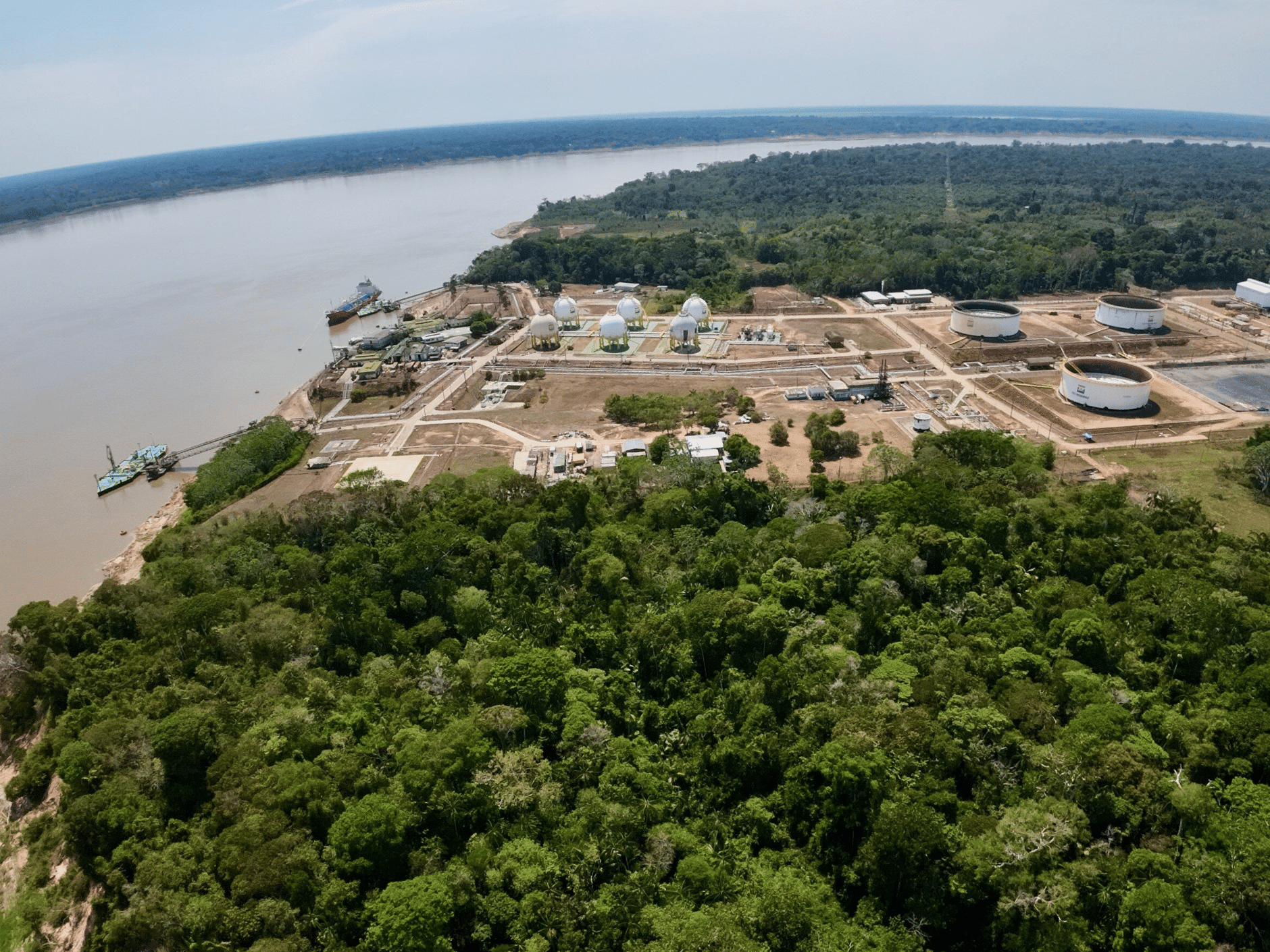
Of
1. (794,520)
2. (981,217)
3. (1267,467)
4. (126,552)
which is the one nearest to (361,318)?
(126,552)

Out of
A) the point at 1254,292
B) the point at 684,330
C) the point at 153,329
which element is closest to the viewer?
the point at 684,330

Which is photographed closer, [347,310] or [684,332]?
[684,332]

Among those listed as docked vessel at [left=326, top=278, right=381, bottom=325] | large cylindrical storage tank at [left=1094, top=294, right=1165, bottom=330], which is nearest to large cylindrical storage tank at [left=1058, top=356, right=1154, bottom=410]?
large cylindrical storage tank at [left=1094, top=294, right=1165, bottom=330]

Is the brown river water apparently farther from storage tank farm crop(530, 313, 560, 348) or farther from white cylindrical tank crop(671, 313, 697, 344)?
white cylindrical tank crop(671, 313, 697, 344)

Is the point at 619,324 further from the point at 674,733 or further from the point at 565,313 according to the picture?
the point at 674,733

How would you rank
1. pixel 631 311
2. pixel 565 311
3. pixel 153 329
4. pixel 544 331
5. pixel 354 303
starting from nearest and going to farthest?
pixel 544 331 < pixel 631 311 < pixel 565 311 < pixel 153 329 < pixel 354 303

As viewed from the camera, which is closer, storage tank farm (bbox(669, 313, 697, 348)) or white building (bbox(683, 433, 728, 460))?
white building (bbox(683, 433, 728, 460))

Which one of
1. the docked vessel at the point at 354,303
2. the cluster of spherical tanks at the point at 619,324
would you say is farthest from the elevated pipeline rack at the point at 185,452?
the docked vessel at the point at 354,303

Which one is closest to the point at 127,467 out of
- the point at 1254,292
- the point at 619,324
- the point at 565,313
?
the point at 565,313
